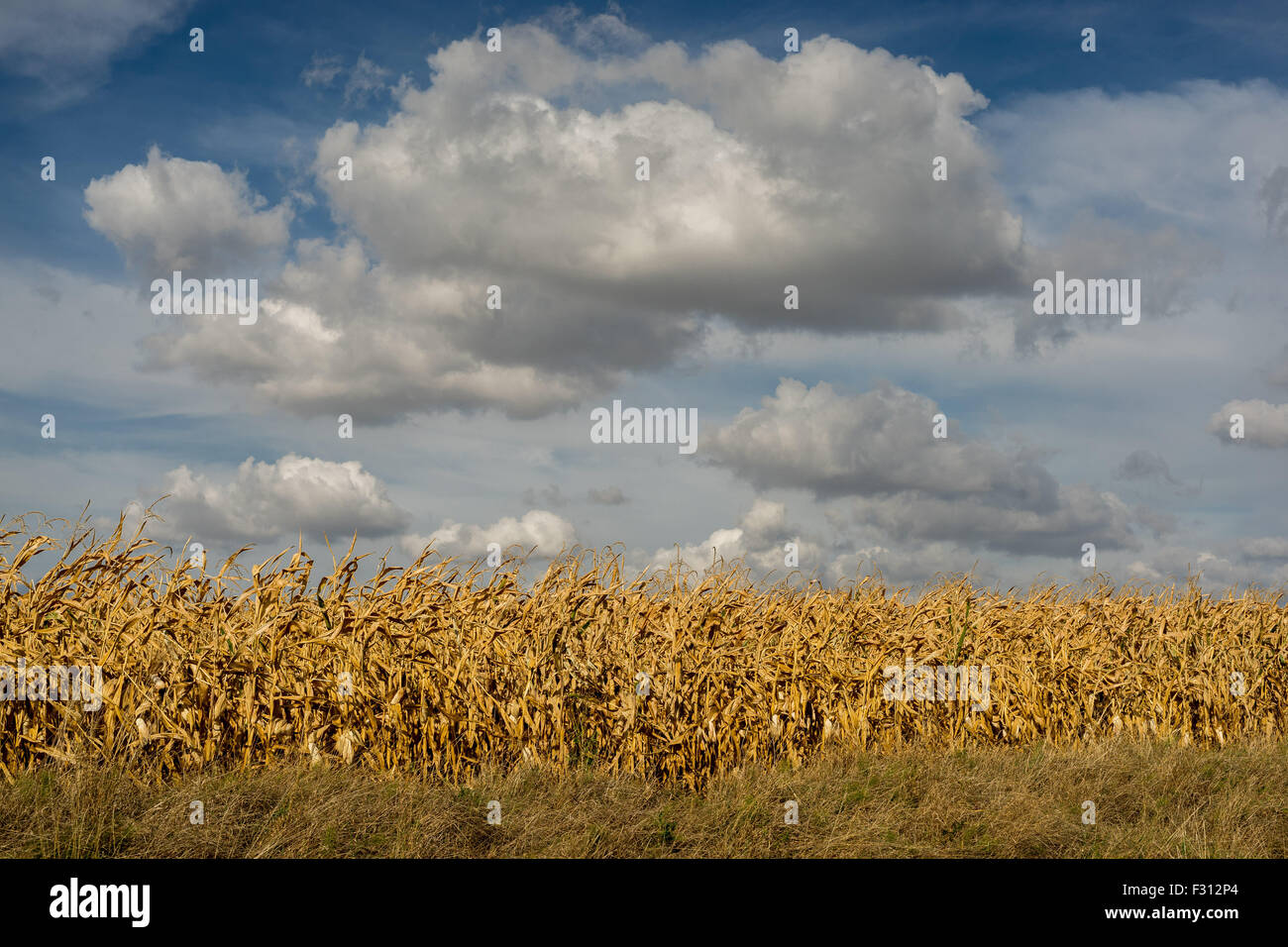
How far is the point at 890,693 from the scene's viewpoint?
26.7 ft

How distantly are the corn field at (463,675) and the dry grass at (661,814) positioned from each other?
0.32m

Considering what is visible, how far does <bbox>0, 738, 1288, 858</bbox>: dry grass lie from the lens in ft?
17.3

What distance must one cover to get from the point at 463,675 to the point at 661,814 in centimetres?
178

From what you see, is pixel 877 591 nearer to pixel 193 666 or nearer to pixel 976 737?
pixel 976 737

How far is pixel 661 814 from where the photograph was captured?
616cm

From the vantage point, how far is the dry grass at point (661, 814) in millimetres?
5277

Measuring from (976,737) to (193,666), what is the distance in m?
6.65

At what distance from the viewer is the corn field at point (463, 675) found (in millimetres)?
6301

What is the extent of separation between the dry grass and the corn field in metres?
0.32

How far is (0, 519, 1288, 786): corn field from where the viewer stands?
6.30 meters
